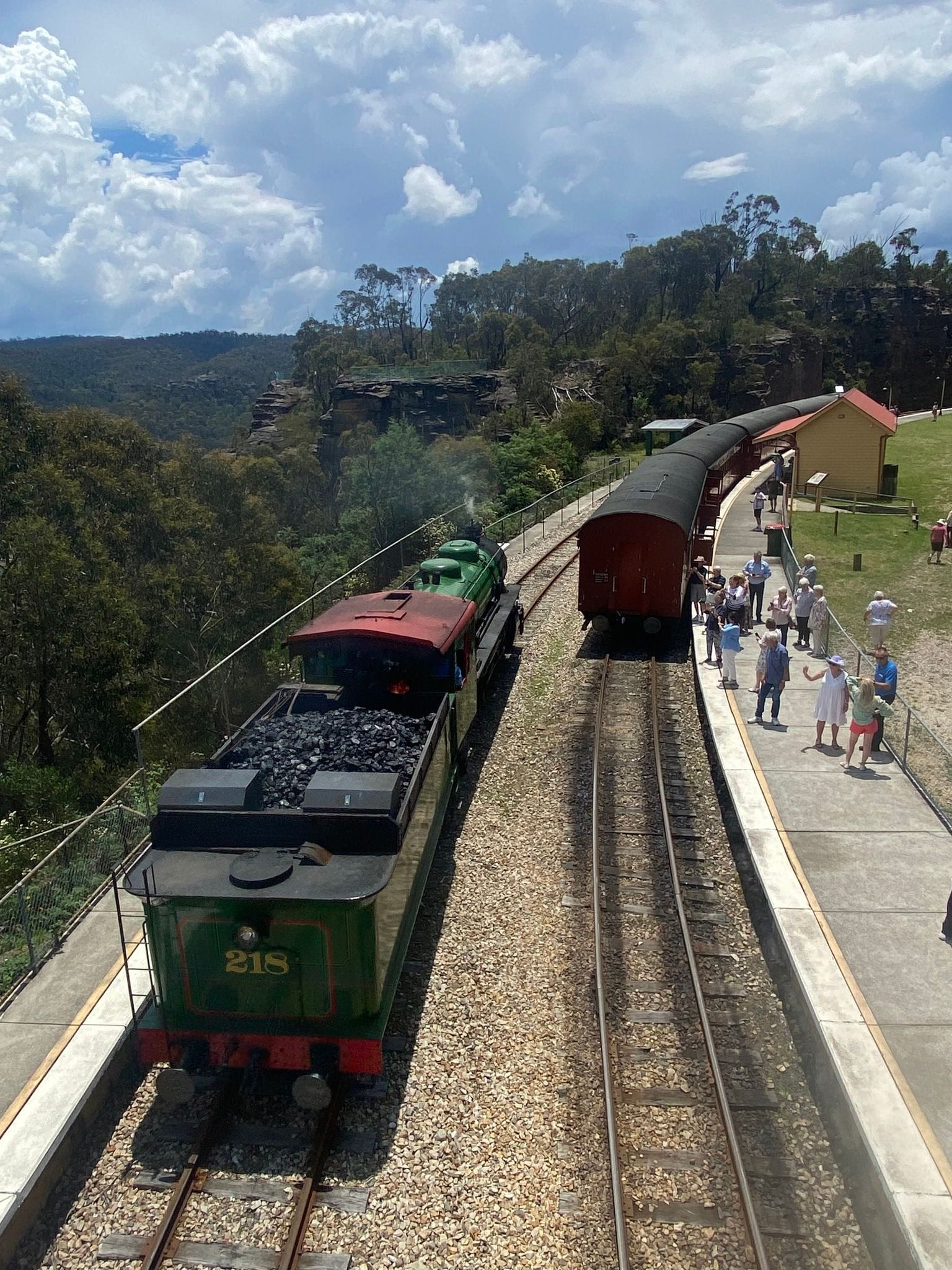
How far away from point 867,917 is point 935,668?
9700mm

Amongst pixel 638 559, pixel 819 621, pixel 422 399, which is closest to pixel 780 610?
pixel 819 621

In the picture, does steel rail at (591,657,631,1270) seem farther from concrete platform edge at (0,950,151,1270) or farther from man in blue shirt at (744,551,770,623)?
man in blue shirt at (744,551,770,623)

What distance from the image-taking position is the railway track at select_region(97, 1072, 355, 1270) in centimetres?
562

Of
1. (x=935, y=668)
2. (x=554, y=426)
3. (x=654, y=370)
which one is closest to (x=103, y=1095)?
(x=935, y=668)

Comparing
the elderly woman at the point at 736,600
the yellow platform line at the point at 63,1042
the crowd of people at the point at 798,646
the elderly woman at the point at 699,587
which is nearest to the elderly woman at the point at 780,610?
the crowd of people at the point at 798,646

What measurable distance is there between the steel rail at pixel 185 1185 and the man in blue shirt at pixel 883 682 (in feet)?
29.2

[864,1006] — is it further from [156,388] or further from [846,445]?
[156,388]

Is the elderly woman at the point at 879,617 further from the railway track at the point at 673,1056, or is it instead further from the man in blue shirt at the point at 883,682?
the railway track at the point at 673,1056

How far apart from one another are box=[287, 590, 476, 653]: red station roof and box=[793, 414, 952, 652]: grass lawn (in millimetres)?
11087

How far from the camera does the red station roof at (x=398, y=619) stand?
375 inches

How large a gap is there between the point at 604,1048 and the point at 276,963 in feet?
9.21

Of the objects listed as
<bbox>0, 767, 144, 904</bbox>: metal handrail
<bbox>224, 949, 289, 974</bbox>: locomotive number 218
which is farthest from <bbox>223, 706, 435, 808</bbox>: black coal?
<bbox>224, 949, 289, 974</bbox>: locomotive number 218

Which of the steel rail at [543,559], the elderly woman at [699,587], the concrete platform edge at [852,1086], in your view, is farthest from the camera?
the steel rail at [543,559]

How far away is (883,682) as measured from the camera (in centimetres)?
1183
